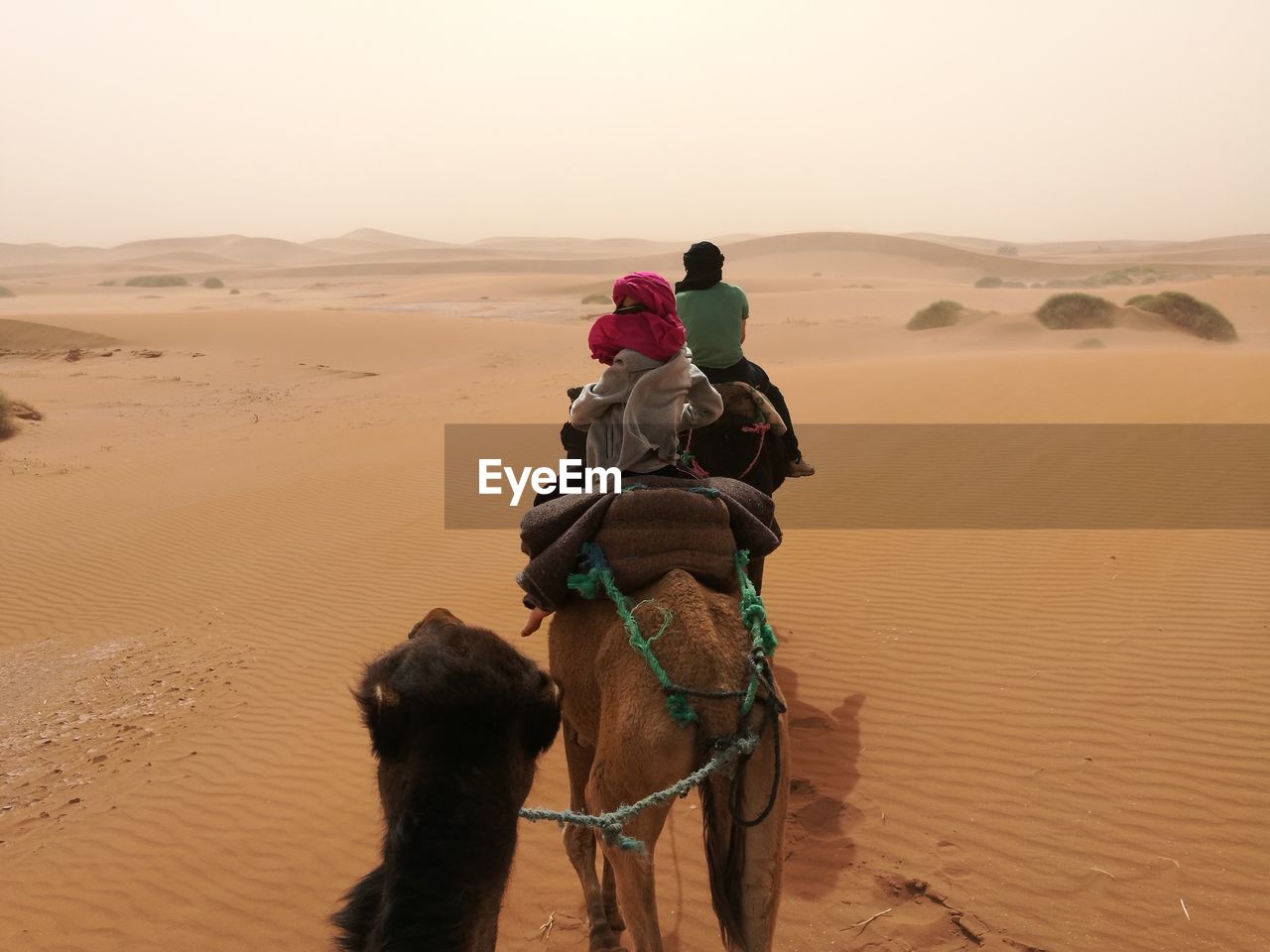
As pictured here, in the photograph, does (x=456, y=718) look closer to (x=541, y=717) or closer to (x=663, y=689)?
(x=541, y=717)

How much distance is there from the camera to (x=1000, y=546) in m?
9.15

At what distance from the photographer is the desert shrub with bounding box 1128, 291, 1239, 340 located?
30438 mm

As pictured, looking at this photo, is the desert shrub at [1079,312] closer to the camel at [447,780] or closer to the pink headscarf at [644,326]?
the pink headscarf at [644,326]

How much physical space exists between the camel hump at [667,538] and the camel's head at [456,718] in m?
1.36

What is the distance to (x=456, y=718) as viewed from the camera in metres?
1.92

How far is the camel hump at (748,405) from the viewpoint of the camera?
5402 millimetres

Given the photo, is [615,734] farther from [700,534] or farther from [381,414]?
[381,414]

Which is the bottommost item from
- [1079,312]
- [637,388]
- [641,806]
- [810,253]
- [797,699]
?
[797,699]

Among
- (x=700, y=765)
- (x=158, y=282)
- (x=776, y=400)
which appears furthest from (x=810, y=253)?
(x=700, y=765)

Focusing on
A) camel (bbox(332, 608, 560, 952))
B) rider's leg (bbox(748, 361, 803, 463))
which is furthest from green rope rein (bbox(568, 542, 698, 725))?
rider's leg (bbox(748, 361, 803, 463))

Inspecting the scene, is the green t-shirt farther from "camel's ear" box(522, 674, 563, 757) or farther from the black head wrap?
"camel's ear" box(522, 674, 563, 757)

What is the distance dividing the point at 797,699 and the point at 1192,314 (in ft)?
103

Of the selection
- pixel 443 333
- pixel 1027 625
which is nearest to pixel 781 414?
pixel 1027 625

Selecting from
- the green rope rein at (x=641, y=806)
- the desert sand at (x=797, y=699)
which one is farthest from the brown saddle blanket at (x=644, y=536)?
the desert sand at (x=797, y=699)
